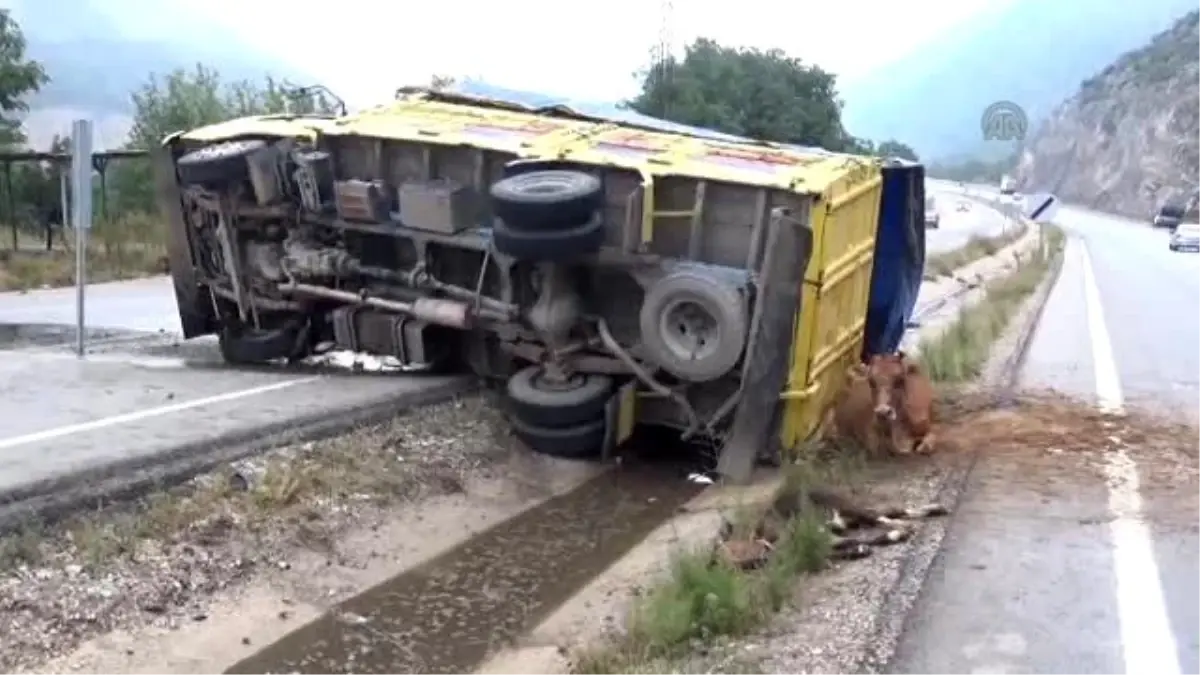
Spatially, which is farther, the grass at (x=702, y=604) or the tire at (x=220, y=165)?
the tire at (x=220, y=165)

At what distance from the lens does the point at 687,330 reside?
980cm

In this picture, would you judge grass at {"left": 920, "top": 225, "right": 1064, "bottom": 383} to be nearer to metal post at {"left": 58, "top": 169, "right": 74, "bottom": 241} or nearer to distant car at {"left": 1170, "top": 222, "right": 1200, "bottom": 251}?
metal post at {"left": 58, "top": 169, "right": 74, "bottom": 241}

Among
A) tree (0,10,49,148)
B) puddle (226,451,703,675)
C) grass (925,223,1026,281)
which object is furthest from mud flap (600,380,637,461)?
tree (0,10,49,148)

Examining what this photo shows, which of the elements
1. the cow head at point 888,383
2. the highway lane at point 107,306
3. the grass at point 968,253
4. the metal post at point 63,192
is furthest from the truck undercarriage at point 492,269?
the grass at point 968,253

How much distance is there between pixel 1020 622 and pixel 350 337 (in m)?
6.41

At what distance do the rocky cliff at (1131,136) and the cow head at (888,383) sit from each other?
68192mm

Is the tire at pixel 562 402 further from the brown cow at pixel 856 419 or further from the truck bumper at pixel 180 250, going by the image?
the truck bumper at pixel 180 250

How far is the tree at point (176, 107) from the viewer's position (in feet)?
105

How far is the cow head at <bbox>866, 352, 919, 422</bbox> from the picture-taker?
1012cm

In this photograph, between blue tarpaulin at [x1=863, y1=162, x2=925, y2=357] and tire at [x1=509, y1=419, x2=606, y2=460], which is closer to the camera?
tire at [x1=509, y1=419, x2=606, y2=460]

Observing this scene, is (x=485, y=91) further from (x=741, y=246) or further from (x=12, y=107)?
(x=12, y=107)

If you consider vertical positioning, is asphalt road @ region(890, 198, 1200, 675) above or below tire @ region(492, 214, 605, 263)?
below

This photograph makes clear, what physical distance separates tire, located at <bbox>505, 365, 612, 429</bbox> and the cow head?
68.9 inches

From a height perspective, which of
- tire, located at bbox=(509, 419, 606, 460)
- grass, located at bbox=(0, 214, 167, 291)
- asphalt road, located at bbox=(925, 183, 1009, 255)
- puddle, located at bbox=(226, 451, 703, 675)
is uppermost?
tire, located at bbox=(509, 419, 606, 460)
